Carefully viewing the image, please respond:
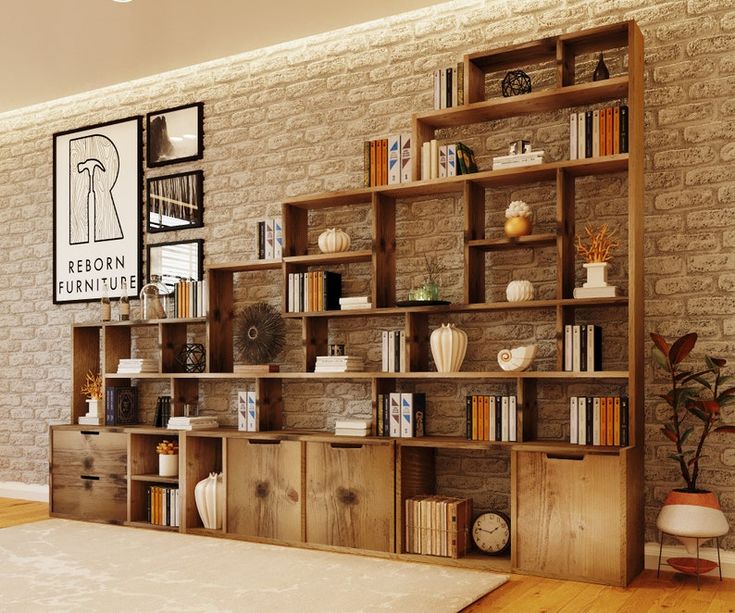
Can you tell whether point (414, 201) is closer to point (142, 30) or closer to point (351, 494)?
point (351, 494)

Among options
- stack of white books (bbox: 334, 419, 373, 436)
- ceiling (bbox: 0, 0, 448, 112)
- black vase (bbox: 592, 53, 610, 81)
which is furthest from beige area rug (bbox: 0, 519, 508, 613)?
ceiling (bbox: 0, 0, 448, 112)

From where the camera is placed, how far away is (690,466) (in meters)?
A: 3.84

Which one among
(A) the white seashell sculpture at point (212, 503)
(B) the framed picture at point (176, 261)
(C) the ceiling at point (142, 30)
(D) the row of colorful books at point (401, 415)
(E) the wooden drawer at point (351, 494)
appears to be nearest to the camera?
(E) the wooden drawer at point (351, 494)

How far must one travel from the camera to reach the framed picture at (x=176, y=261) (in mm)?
5371

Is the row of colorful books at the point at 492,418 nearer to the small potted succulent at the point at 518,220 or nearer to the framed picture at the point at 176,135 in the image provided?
the small potted succulent at the point at 518,220

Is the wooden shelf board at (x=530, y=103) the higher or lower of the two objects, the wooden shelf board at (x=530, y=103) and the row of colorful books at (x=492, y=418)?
the higher

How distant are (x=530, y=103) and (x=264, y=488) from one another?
8.03 feet

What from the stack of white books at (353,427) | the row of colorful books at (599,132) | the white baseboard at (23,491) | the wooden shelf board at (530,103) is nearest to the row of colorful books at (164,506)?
the stack of white books at (353,427)

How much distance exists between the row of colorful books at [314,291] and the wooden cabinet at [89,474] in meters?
1.44

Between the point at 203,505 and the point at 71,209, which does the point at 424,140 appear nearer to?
the point at 203,505

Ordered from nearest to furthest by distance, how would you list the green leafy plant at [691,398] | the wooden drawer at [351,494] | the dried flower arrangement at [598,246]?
the green leafy plant at [691,398] → the dried flower arrangement at [598,246] → the wooden drawer at [351,494]

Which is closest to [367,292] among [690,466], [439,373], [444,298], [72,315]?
[444,298]

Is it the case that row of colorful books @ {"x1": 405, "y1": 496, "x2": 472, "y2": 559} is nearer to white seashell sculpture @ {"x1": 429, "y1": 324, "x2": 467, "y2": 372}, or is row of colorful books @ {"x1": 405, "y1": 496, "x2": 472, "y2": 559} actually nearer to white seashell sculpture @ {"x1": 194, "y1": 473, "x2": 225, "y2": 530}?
white seashell sculpture @ {"x1": 429, "y1": 324, "x2": 467, "y2": 372}

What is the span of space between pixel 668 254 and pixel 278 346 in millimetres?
2259
